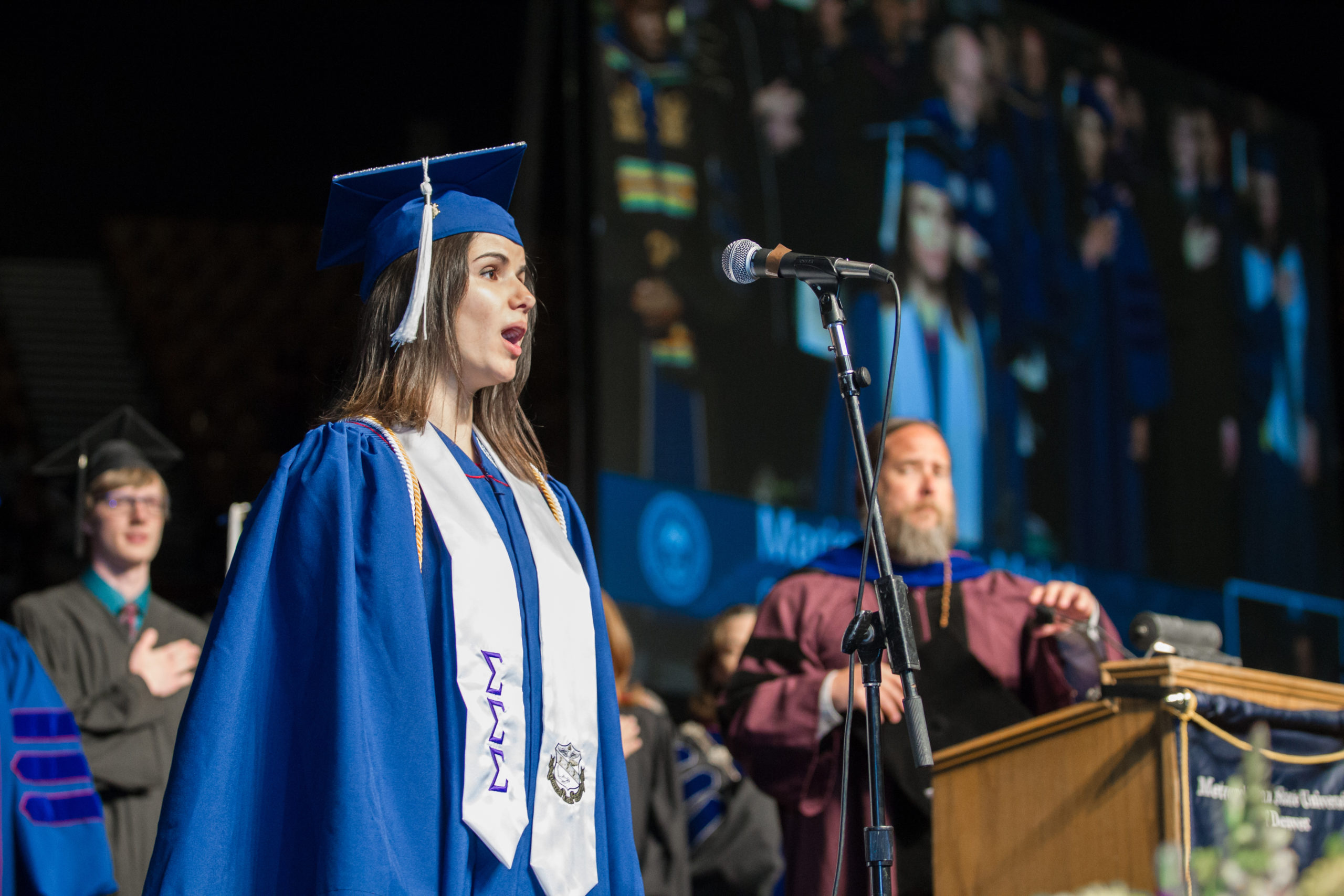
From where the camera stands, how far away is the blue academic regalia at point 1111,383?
23.5 ft

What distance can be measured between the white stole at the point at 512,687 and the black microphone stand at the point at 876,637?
1.41 feet

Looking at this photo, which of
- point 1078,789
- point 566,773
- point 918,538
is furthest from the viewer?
point 918,538

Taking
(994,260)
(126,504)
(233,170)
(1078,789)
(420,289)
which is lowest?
(1078,789)

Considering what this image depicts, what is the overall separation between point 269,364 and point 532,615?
Result: 10299 mm

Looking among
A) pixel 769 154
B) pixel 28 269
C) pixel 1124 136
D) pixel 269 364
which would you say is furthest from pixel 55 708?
pixel 28 269

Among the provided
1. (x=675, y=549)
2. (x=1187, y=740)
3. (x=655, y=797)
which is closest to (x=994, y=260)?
(x=675, y=549)

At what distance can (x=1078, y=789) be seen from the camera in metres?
2.61

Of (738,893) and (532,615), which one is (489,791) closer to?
(532,615)

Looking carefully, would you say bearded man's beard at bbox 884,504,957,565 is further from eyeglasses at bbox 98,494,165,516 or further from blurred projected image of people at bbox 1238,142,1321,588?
blurred projected image of people at bbox 1238,142,1321,588

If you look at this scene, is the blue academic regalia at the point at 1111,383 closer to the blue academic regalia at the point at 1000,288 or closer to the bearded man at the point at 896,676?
the blue academic regalia at the point at 1000,288

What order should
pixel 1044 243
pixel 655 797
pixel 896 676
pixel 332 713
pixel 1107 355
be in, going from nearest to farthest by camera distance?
pixel 332 713 < pixel 896 676 < pixel 655 797 < pixel 1044 243 < pixel 1107 355

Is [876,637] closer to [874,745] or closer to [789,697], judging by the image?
[874,745]

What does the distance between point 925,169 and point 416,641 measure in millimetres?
5316

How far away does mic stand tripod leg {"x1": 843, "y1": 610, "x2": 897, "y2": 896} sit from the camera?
2.12 metres
